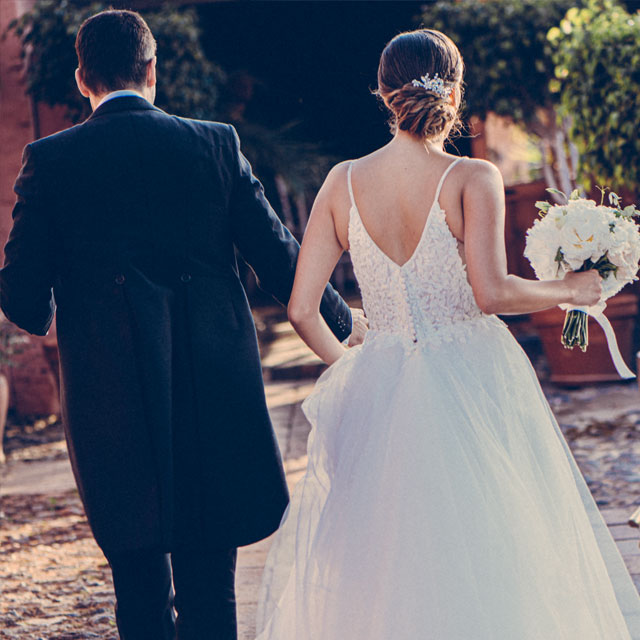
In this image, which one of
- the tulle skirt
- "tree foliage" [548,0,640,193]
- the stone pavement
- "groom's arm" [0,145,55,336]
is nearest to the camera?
the tulle skirt

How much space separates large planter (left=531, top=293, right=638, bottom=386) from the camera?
7055 millimetres

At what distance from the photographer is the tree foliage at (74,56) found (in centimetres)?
745

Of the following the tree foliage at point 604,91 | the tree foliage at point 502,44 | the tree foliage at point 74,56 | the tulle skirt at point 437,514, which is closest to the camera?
the tulle skirt at point 437,514

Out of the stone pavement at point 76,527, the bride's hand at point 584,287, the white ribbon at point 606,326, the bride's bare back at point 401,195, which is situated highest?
the bride's bare back at point 401,195

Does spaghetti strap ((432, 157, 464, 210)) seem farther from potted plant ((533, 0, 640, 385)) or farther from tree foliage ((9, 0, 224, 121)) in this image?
tree foliage ((9, 0, 224, 121))

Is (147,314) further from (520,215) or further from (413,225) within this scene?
(520,215)

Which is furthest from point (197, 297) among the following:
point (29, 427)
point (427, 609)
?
point (29, 427)

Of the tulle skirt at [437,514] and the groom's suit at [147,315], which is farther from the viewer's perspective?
the groom's suit at [147,315]

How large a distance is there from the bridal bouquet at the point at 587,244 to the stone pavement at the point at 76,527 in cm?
137

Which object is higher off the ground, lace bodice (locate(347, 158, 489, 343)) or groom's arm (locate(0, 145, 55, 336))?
groom's arm (locate(0, 145, 55, 336))

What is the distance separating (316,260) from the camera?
98.7 inches

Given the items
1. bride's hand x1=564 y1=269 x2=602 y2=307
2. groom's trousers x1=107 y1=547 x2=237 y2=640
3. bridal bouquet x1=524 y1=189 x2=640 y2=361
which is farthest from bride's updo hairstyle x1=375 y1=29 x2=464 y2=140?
groom's trousers x1=107 y1=547 x2=237 y2=640

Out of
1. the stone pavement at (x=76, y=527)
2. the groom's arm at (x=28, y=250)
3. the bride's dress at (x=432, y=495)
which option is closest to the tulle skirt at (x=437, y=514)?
the bride's dress at (x=432, y=495)

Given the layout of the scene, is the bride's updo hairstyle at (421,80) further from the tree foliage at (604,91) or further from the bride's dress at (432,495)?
the tree foliage at (604,91)
